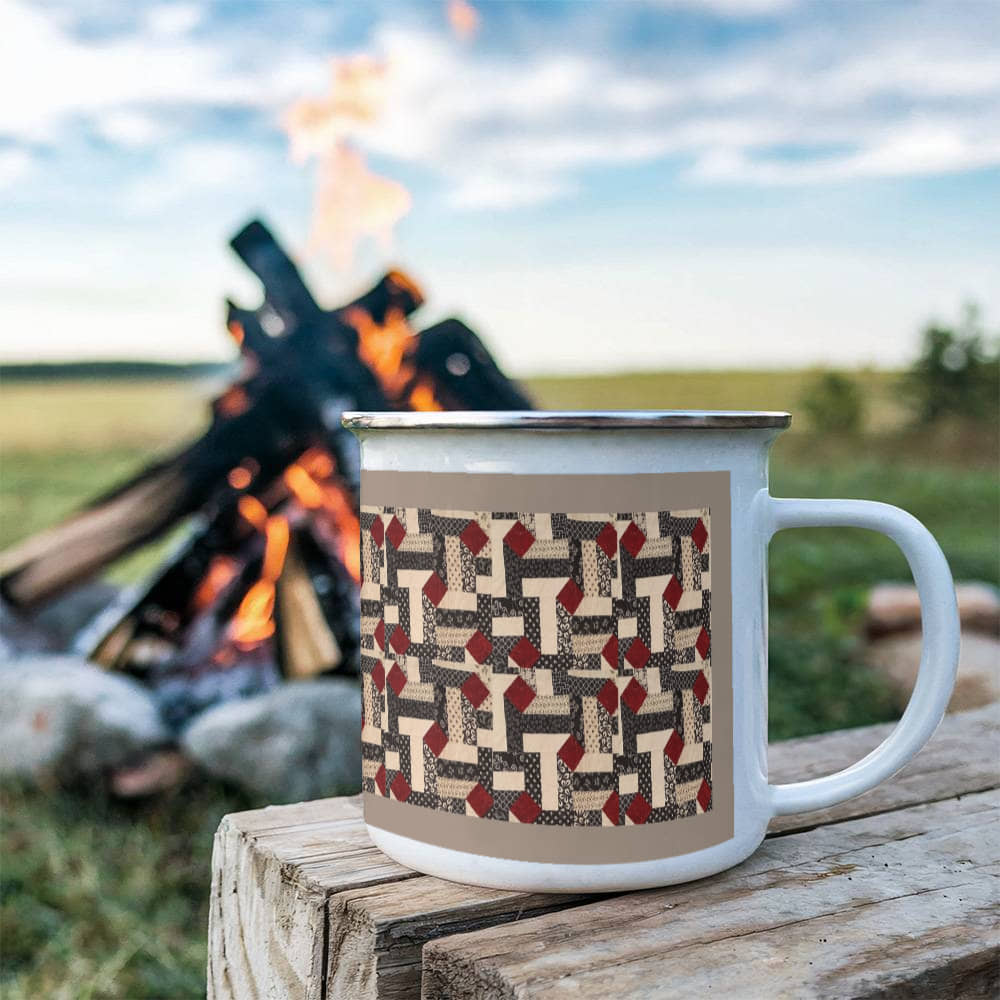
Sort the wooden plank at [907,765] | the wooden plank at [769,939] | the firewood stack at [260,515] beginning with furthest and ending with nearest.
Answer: the firewood stack at [260,515], the wooden plank at [907,765], the wooden plank at [769,939]

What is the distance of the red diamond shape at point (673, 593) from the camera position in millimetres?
819

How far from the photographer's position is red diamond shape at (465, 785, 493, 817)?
820mm

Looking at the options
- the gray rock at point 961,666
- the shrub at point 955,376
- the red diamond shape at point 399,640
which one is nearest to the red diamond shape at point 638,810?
the red diamond shape at point 399,640

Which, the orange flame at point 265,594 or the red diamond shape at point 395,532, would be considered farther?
the orange flame at point 265,594

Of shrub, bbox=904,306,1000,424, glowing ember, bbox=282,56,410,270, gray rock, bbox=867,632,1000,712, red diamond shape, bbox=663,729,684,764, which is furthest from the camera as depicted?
shrub, bbox=904,306,1000,424

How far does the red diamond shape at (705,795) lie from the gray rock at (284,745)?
210cm

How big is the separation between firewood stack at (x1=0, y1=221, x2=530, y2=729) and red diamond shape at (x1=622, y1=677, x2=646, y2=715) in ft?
7.72

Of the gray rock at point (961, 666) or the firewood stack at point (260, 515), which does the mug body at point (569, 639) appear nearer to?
the firewood stack at point (260, 515)

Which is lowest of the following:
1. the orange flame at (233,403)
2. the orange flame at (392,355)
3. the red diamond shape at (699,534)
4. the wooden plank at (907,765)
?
the wooden plank at (907,765)

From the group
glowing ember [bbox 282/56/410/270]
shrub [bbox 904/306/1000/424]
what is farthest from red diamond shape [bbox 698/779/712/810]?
shrub [bbox 904/306/1000/424]

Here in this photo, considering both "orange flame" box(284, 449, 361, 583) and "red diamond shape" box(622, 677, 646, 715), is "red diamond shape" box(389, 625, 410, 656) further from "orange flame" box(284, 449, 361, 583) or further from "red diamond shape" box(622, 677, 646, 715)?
"orange flame" box(284, 449, 361, 583)

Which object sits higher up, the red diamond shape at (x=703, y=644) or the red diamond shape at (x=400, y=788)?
the red diamond shape at (x=703, y=644)

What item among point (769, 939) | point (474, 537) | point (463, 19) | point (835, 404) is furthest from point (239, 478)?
point (835, 404)

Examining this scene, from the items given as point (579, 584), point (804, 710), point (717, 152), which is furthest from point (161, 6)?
point (579, 584)
